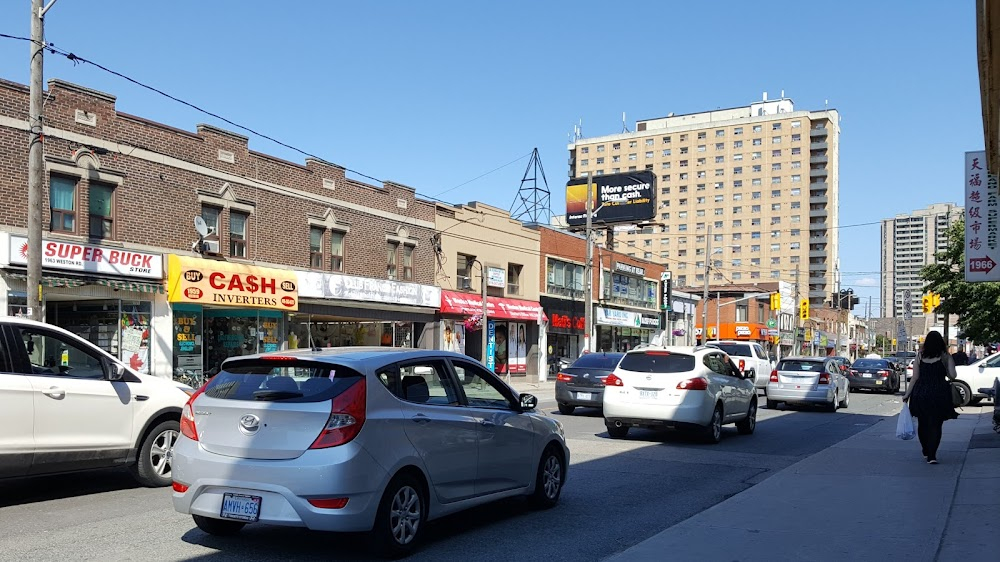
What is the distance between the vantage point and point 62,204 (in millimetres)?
20203

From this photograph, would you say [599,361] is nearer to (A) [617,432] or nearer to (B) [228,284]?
(A) [617,432]

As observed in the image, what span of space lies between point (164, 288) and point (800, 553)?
63.1 feet

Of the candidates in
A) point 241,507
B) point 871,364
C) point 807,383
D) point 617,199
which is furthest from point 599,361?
point 617,199

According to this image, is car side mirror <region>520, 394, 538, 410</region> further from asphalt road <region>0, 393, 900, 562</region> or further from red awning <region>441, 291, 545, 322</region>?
red awning <region>441, 291, 545, 322</region>

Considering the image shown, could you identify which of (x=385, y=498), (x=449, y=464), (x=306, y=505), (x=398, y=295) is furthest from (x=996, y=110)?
(x=398, y=295)

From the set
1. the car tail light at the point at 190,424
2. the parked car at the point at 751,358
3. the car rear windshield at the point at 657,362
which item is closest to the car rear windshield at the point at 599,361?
the car rear windshield at the point at 657,362

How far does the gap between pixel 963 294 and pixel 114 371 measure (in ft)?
119

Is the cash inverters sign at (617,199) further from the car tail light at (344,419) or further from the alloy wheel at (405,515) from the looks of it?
the car tail light at (344,419)

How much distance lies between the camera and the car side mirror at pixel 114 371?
29.4 feet

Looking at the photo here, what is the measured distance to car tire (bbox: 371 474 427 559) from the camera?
6301mm

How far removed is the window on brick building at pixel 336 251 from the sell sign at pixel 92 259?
7.56 m

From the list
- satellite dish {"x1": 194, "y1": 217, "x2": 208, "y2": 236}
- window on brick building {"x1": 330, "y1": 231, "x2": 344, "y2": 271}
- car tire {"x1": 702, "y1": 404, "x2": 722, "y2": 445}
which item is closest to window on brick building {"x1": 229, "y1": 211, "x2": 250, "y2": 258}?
satellite dish {"x1": 194, "y1": 217, "x2": 208, "y2": 236}

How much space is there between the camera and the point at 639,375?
14.9m

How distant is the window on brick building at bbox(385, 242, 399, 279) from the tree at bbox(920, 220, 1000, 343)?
21.4 meters
